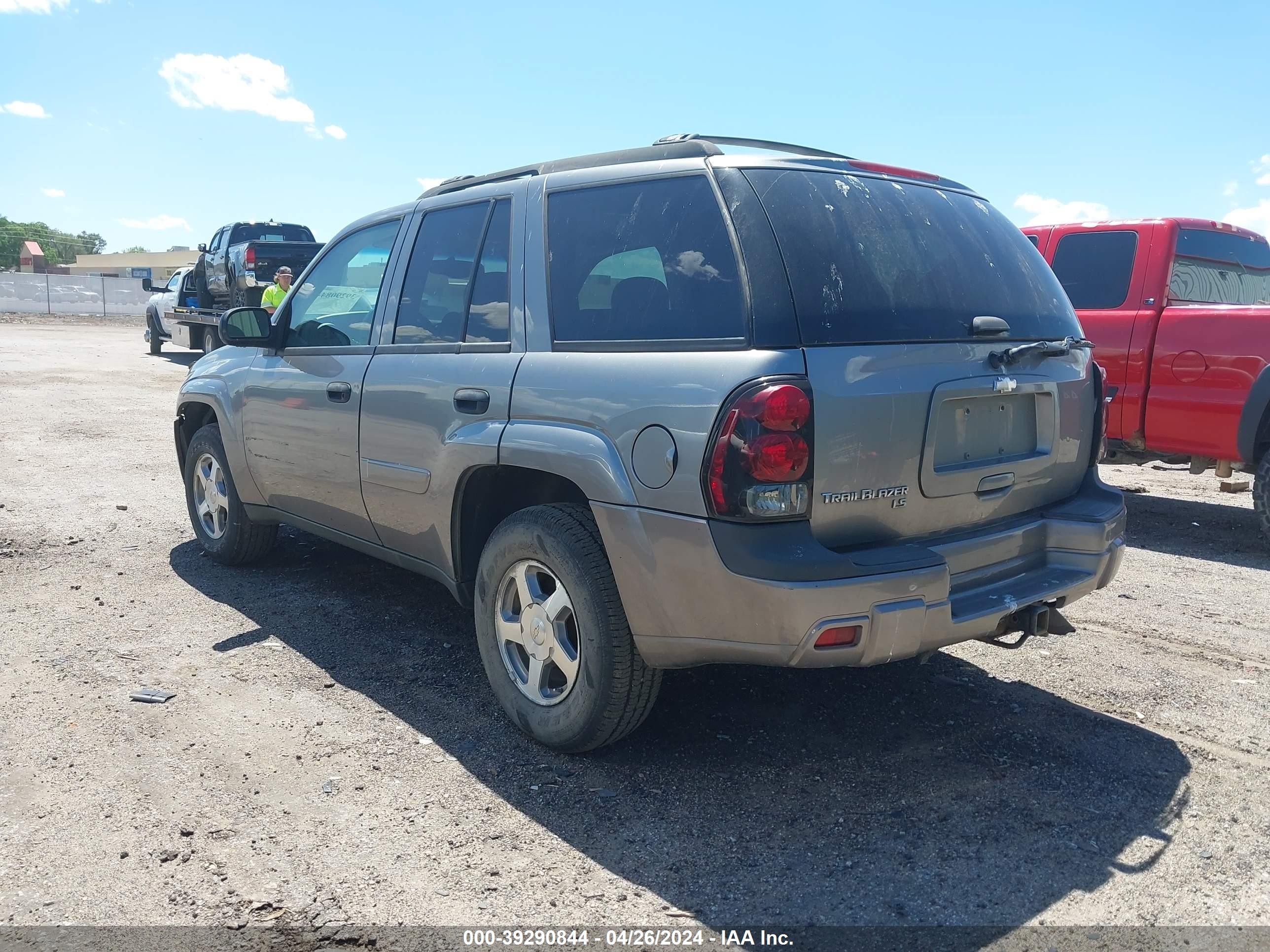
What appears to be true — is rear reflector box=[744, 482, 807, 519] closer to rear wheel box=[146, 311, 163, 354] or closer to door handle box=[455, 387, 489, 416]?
door handle box=[455, 387, 489, 416]

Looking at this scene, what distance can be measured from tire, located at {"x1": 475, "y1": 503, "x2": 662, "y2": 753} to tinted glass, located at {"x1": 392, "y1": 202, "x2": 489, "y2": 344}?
3.00 ft

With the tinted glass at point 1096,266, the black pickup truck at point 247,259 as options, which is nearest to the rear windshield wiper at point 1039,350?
the tinted glass at point 1096,266

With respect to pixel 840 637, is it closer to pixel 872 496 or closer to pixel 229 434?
pixel 872 496

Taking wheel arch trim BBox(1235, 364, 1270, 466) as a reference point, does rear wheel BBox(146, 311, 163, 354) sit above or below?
below

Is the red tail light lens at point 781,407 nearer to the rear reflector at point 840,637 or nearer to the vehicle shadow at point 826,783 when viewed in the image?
the rear reflector at point 840,637

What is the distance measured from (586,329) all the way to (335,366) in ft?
5.35

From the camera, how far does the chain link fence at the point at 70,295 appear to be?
3834cm

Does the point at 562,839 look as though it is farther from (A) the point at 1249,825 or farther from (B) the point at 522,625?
(A) the point at 1249,825

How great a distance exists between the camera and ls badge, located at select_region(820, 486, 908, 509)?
296cm

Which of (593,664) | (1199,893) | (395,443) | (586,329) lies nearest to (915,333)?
(586,329)

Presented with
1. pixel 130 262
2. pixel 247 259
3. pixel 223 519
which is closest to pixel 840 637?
pixel 223 519

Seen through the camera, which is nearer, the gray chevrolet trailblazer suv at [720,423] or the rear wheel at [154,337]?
the gray chevrolet trailblazer suv at [720,423]

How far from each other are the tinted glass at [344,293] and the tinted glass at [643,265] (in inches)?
45.7

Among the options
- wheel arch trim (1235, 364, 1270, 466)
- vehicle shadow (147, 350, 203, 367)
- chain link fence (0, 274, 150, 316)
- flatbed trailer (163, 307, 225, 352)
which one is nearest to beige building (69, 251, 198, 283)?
chain link fence (0, 274, 150, 316)
